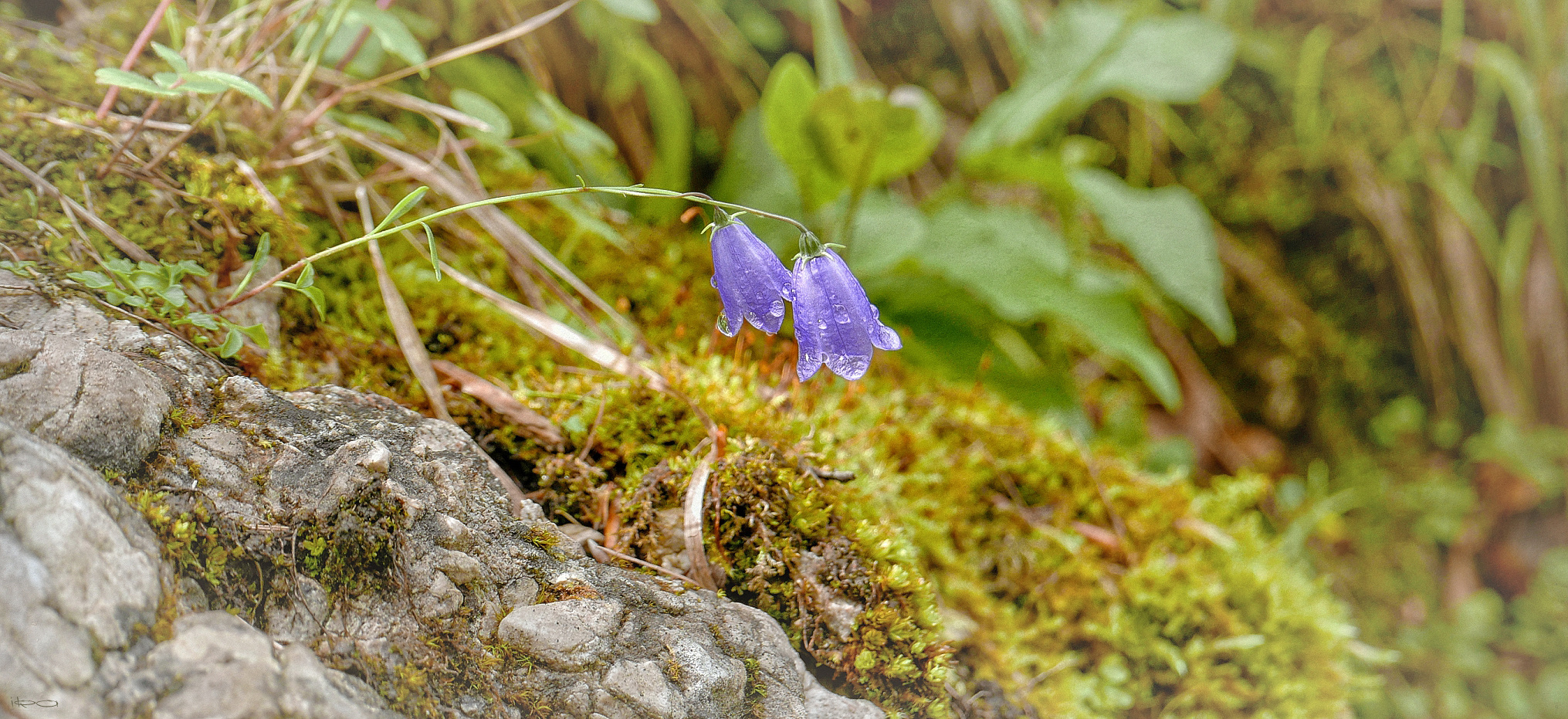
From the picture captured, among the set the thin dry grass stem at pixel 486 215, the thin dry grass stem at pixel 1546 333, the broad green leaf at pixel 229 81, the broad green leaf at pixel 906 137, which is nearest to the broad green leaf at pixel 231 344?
the broad green leaf at pixel 229 81

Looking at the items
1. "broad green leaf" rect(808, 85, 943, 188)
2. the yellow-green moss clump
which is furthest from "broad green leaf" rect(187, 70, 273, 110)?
"broad green leaf" rect(808, 85, 943, 188)

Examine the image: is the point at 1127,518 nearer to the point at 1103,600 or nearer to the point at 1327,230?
the point at 1103,600

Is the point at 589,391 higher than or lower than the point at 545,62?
lower

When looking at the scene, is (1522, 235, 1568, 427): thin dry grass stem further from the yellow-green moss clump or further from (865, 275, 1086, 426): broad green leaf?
(865, 275, 1086, 426): broad green leaf

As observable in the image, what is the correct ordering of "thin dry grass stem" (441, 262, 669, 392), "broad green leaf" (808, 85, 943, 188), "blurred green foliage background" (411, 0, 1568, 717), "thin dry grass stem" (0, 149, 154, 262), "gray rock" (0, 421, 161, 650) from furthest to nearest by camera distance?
"blurred green foliage background" (411, 0, 1568, 717)
"broad green leaf" (808, 85, 943, 188)
"thin dry grass stem" (441, 262, 669, 392)
"thin dry grass stem" (0, 149, 154, 262)
"gray rock" (0, 421, 161, 650)

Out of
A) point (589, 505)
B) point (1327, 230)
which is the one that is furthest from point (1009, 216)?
point (1327, 230)
